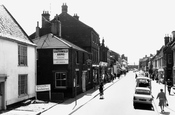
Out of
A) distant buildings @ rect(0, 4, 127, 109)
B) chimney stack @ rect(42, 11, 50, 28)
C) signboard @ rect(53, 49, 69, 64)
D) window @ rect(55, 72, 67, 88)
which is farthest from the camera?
chimney stack @ rect(42, 11, 50, 28)

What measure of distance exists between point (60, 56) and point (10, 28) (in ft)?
21.4

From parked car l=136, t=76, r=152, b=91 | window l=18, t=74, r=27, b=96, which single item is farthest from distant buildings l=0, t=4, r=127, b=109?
parked car l=136, t=76, r=152, b=91

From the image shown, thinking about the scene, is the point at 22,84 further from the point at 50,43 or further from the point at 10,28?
the point at 50,43

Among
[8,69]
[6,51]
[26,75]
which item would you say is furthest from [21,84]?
[6,51]

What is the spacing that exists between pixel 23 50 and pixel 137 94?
1098cm

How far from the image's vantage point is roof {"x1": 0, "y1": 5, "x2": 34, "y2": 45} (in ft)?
51.6

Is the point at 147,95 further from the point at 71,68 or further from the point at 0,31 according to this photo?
the point at 0,31

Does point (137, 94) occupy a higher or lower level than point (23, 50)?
lower

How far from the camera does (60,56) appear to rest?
2194cm

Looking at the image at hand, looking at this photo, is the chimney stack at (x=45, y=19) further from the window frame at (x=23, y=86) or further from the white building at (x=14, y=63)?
the window frame at (x=23, y=86)

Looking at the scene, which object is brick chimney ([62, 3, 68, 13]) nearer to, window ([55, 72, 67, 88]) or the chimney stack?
the chimney stack

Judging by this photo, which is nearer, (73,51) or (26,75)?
(26,75)

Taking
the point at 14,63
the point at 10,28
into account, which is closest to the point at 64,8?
the point at 10,28

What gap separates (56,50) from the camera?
71.0ft
